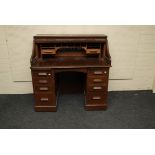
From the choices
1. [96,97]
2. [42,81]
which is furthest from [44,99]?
[96,97]

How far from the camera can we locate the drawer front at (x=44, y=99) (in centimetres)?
288

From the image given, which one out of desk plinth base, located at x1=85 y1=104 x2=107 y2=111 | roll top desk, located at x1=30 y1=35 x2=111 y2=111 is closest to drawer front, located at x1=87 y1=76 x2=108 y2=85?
roll top desk, located at x1=30 y1=35 x2=111 y2=111

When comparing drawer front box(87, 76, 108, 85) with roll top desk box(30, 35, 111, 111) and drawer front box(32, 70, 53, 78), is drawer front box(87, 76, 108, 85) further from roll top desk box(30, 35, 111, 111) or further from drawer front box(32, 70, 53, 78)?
drawer front box(32, 70, 53, 78)

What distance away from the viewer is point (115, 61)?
335 cm

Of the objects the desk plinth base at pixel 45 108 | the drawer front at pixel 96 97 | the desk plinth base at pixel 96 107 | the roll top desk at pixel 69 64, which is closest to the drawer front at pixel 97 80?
the roll top desk at pixel 69 64

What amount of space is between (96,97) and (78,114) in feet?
1.27

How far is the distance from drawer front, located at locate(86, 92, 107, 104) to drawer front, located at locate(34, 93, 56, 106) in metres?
0.54

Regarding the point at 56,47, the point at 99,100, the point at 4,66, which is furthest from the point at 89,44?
the point at 4,66

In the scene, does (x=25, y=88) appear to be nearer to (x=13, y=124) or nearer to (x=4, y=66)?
(x=4, y=66)

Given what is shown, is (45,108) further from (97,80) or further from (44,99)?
(97,80)

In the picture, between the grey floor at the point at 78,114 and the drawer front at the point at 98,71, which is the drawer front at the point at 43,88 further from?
the drawer front at the point at 98,71

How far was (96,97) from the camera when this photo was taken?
9.66 feet

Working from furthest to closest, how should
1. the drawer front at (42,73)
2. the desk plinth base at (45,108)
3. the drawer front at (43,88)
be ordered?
the desk plinth base at (45,108) → the drawer front at (43,88) → the drawer front at (42,73)

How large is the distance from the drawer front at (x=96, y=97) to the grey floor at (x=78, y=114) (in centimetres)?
18
